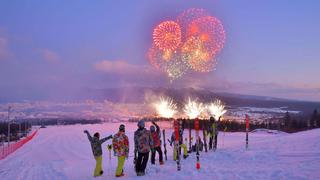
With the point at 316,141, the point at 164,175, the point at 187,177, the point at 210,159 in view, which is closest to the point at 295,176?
the point at 187,177

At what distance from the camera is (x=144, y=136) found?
17406mm

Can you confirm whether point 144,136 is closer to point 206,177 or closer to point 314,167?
point 206,177

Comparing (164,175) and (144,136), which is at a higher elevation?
(144,136)

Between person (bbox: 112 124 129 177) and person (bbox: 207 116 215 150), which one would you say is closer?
person (bbox: 112 124 129 177)

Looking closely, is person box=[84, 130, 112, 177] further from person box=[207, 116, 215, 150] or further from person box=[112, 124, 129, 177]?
person box=[207, 116, 215, 150]

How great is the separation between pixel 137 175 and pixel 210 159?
5.68 metres

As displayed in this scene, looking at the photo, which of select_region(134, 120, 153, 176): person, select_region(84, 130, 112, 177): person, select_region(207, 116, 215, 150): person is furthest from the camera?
select_region(207, 116, 215, 150): person

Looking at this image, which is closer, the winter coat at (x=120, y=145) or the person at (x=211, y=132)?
the winter coat at (x=120, y=145)

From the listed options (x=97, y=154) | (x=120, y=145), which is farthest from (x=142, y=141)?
(x=97, y=154)

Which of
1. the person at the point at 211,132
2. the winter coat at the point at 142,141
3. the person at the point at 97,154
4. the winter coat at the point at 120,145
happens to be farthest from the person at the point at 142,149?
the person at the point at 211,132

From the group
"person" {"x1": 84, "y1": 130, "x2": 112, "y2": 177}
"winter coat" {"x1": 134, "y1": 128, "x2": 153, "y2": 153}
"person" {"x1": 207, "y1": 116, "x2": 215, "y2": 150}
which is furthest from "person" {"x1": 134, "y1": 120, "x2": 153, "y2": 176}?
"person" {"x1": 207, "y1": 116, "x2": 215, "y2": 150}

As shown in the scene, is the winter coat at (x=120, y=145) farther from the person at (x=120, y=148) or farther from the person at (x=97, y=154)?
the person at (x=97, y=154)

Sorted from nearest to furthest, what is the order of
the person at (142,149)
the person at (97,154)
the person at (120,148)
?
the person at (142,149), the person at (120,148), the person at (97,154)

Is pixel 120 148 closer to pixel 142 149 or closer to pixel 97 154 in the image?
pixel 142 149
